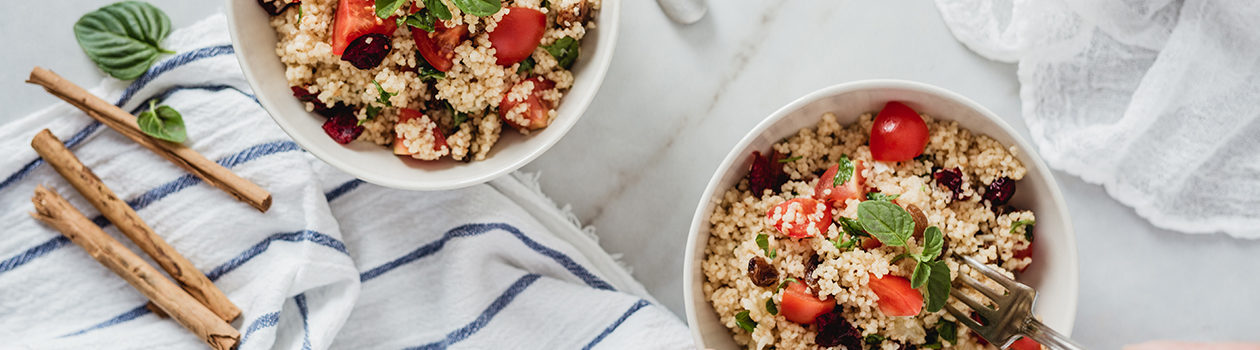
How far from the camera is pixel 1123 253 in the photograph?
1.57 meters

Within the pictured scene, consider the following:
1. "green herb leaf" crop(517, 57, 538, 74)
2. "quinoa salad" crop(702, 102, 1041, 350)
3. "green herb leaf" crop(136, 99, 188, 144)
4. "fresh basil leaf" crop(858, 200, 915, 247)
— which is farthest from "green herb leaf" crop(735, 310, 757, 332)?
"green herb leaf" crop(136, 99, 188, 144)

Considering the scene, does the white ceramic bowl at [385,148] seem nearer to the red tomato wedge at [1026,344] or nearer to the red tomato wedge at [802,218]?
the red tomato wedge at [802,218]

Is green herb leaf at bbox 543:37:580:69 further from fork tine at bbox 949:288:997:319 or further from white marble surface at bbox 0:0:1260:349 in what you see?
fork tine at bbox 949:288:997:319

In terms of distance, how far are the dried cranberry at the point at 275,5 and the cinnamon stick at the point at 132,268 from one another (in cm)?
51

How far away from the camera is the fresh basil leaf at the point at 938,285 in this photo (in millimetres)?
1216

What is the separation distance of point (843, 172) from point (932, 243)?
18cm

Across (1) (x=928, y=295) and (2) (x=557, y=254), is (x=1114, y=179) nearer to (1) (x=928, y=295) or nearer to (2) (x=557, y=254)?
(1) (x=928, y=295)

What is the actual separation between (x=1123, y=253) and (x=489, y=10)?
3.77 feet

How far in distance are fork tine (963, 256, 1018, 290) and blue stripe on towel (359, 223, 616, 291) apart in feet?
1.97

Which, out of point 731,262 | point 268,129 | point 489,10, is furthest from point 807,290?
point 268,129

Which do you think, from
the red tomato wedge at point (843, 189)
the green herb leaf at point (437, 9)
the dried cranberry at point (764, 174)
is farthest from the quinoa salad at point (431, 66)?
the red tomato wedge at point (843, 189)

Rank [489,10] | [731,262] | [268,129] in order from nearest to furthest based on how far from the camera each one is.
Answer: [489,10]
[731,262]
[268,129]

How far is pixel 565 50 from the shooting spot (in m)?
1.35

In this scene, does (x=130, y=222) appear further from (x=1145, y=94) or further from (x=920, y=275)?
(x=1145, y=94)
